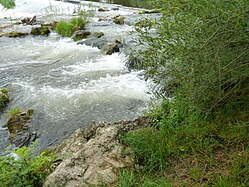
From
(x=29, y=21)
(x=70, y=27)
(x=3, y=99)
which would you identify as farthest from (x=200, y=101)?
(x=29, y=21)

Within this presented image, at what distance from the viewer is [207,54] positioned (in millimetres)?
2834

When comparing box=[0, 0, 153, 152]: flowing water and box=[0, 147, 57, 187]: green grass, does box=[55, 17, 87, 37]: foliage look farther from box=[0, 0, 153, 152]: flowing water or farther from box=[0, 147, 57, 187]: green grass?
box=[0, 147, 57, 187]: green grass

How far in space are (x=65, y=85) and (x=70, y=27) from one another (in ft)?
20.6

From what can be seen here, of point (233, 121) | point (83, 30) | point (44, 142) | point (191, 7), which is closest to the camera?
point (191, 7)

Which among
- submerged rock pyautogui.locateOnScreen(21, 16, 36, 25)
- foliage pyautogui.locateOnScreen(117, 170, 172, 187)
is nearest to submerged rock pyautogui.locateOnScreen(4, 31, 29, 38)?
submerged rock pyautogui.locateOnScreen(21, 16, 36, 25)

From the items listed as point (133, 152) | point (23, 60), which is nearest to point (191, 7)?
point (133, 152)

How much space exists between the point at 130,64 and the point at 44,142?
13.5 feet

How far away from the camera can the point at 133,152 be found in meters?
3.27

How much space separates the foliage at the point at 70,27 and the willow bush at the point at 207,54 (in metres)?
10.5

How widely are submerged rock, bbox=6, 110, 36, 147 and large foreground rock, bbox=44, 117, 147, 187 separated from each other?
237 centimetres

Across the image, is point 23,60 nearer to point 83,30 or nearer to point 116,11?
point 83,30

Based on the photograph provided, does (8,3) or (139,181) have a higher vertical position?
(8,3)

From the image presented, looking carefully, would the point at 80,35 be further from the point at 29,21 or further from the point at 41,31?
the point at 29,21

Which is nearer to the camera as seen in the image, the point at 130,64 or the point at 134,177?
the point at 134,177
